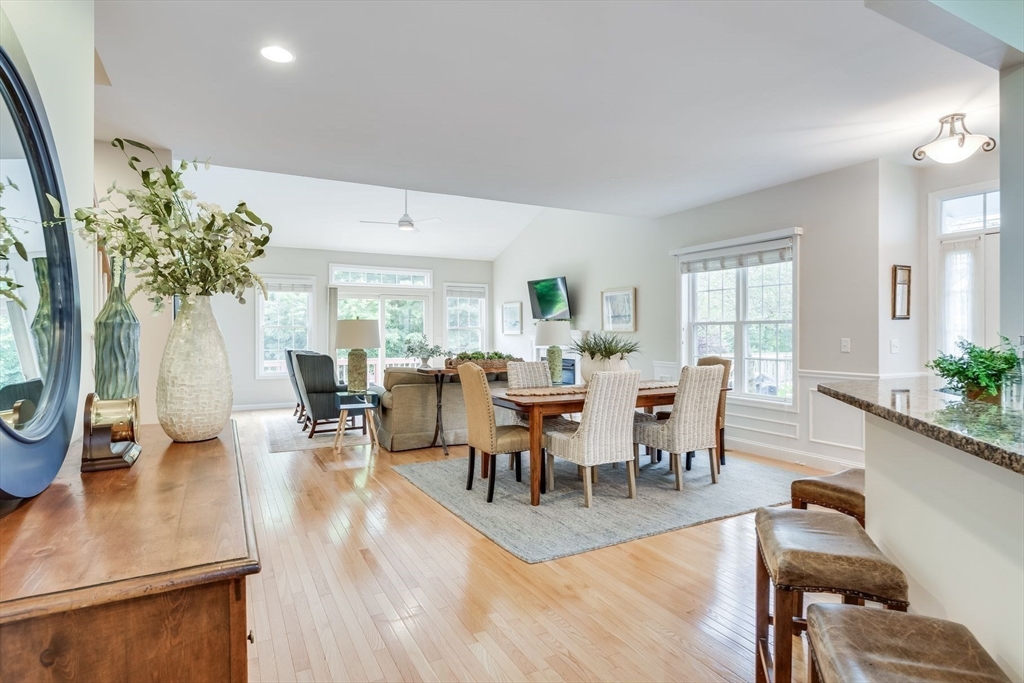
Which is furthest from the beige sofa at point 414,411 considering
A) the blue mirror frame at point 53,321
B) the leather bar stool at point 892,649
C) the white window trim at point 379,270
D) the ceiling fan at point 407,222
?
the leather bar stool at point 892,649

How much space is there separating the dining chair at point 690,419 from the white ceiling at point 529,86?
170cm

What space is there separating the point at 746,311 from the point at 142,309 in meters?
5.26

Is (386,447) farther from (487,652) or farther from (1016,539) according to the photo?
(1016,539)

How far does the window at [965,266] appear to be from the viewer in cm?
397

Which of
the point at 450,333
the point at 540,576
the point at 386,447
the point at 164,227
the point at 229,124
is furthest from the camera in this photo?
the point at 450,333

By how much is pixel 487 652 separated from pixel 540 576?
2.18 feet

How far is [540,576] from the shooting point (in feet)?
8.68

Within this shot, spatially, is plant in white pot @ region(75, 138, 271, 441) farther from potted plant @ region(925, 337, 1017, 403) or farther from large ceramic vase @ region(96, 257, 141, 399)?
potted plant @ region(925, 337, 1017, 403)

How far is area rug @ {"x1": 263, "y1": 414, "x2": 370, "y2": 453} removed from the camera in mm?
5660

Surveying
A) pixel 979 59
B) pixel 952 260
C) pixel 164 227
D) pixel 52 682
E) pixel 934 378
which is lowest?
pixel 52 682

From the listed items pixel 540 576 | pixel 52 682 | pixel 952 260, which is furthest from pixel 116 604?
pixel 952 260

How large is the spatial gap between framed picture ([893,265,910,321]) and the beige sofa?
146 inches

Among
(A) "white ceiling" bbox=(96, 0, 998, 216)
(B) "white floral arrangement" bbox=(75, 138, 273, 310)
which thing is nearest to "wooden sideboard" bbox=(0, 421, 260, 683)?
(B) "white floral arrangement" bbox=(75, 138, 273, 310)

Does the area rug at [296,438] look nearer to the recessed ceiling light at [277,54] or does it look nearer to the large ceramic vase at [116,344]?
the recessed ceiling light at [277,54]
